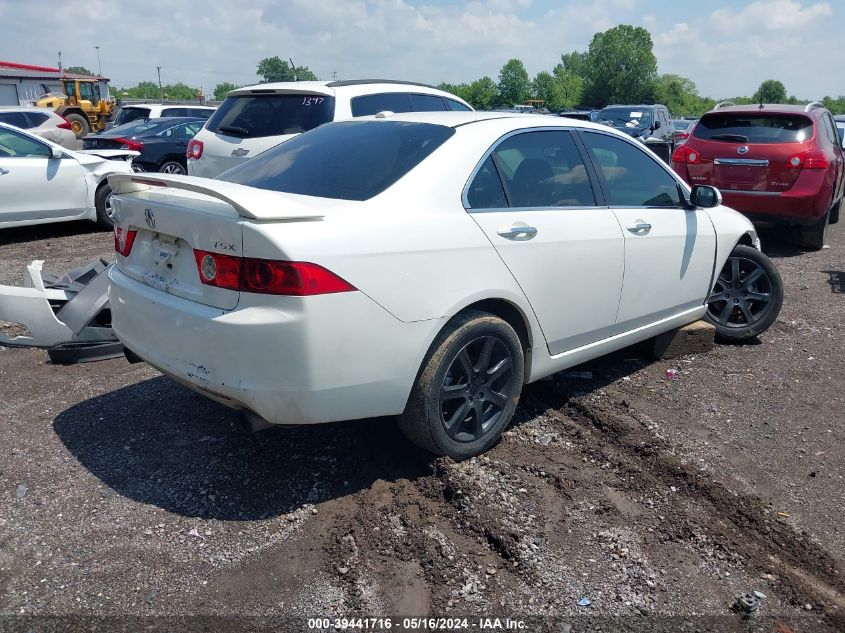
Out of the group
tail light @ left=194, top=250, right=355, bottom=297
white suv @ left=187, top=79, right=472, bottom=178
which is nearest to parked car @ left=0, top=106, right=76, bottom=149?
white suv @ left=187, top=79, right=472, bottom=178

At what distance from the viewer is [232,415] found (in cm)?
425

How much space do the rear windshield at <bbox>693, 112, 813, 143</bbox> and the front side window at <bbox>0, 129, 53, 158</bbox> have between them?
8495 mm

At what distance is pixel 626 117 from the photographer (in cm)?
2231

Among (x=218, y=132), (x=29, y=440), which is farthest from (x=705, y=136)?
(x=29, y=440)

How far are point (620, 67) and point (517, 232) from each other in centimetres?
9784

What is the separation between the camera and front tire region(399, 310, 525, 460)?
3.38 meters

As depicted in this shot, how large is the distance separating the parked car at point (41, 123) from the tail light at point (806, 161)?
1419cm

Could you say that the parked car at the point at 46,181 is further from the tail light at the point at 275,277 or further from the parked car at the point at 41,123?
the parked car at the point at 41,123

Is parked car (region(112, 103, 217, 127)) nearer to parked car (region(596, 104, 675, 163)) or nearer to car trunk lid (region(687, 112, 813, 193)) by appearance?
parked car (region(596, 104, 675, 163))

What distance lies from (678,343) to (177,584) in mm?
3858

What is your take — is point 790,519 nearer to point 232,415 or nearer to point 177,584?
→ point 177,584

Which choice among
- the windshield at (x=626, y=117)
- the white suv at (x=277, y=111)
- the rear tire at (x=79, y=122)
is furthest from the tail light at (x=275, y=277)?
the rear tire at (x=79, y=122)

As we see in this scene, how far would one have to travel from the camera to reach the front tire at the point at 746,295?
5.58 meters

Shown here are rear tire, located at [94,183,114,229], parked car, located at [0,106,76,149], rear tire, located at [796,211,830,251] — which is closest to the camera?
rear tire, located at [796,211,830,251]
